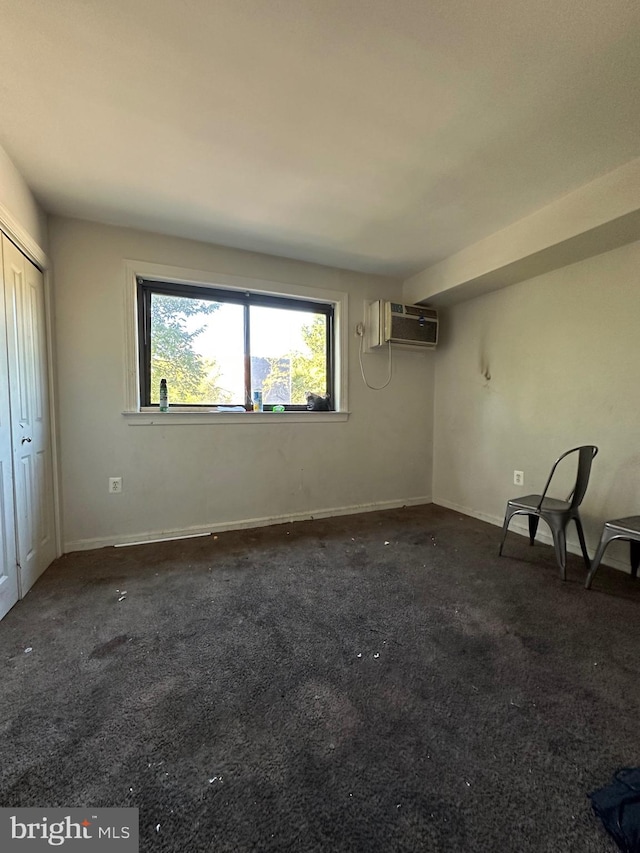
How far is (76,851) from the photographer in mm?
797

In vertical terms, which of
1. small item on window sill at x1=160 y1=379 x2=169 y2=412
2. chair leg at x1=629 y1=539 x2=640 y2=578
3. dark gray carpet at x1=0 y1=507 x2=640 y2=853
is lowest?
dark gray carpet at x1=0 y1=507 x2=640 y2=853

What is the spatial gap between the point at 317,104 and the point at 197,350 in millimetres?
1907

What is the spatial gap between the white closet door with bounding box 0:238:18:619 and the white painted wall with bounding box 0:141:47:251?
267 mm

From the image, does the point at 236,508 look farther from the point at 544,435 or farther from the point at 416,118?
the point at 416,118

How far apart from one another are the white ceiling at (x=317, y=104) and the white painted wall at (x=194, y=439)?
0.41m

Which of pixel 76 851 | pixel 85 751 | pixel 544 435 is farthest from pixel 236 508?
pixel 544 435

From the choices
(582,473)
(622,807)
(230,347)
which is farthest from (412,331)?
(622,807)

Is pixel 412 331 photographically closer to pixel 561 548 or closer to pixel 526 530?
pixel 526 530

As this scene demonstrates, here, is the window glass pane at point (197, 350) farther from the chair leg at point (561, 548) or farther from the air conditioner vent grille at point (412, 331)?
the chair leg at point (561, 548)

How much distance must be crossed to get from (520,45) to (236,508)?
3111 mm

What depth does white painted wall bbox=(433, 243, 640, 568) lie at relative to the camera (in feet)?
7.41

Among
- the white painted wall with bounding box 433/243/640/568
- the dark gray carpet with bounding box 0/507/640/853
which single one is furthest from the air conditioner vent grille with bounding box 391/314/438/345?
the dark gray carpet with bounding box 0/507/640/853

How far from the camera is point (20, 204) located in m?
1.92

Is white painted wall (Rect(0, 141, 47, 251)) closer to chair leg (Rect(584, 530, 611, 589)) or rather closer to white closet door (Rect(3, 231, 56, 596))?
white closet door (Rect(3, 231, 56, 596))
